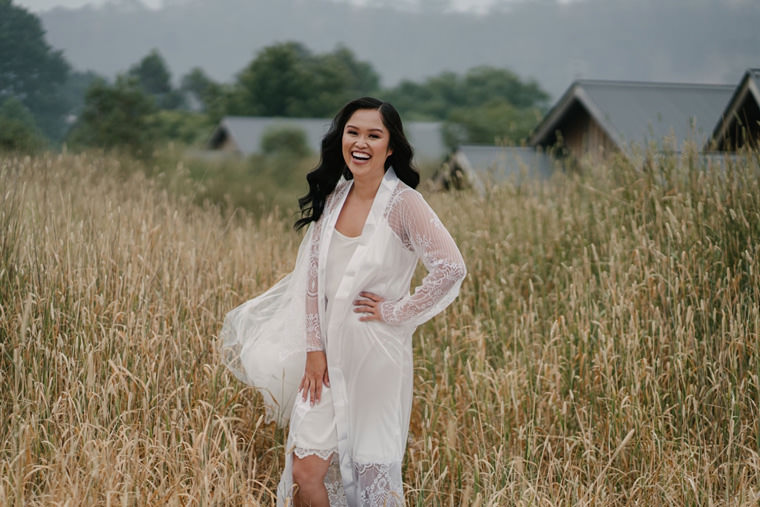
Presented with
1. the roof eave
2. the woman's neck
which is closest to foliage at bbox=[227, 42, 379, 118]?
the roof eave

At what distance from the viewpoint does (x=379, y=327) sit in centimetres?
245

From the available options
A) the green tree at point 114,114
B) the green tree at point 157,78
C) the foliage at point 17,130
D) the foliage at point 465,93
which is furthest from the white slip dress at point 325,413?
the green tree at point 157,78

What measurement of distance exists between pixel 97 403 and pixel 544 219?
3634 millimetres

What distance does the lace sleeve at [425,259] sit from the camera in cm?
239

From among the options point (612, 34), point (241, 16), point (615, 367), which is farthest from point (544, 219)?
point (241, 16)

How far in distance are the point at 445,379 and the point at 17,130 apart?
813 cm

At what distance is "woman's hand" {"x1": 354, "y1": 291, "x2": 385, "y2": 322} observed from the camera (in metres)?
2.42

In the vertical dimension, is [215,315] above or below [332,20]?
below

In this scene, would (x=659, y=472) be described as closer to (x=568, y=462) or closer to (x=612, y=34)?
(x=568, y=462)

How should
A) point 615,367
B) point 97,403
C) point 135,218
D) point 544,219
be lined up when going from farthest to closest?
point 544,219
point 135,218
point 615,367
point 97,403

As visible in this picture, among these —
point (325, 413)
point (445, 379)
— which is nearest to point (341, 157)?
point (325, 413)

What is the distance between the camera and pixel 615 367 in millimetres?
3354

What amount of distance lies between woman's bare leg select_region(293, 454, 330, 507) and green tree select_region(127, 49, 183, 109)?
75525mm

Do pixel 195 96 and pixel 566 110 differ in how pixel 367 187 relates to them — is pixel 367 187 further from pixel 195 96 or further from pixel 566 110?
pixel 195 96
